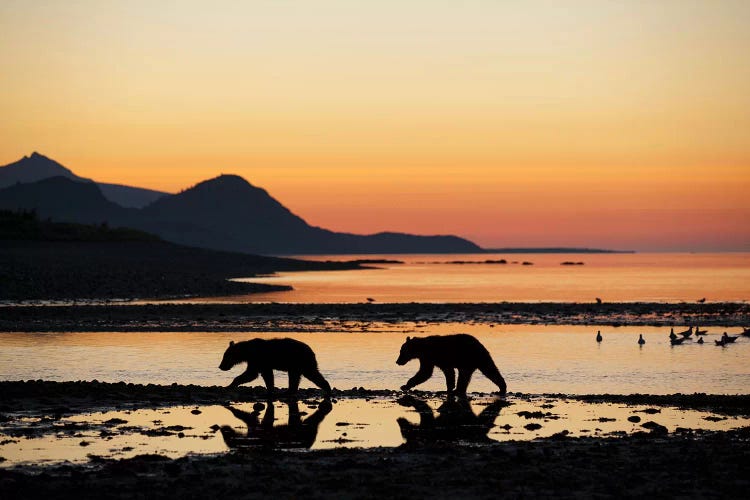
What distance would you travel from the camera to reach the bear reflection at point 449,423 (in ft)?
51.4

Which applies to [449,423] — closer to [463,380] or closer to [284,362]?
[463,380]

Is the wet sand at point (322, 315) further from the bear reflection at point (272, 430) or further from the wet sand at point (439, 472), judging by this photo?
the wet sand at point (439, 472)

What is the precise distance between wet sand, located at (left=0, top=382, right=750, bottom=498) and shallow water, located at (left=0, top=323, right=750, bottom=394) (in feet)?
23.4

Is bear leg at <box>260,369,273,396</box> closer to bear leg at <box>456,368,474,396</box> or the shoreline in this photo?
the shoreline

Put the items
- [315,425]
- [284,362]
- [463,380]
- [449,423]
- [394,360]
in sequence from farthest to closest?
1. [394,360]
2. [463,380]
3. [284,362]
4. [449,423]
5. [315,425]

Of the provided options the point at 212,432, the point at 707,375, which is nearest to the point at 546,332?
the point at 707,375

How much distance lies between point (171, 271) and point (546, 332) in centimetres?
4141

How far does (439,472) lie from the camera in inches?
505

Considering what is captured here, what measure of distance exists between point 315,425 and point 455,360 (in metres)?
5.31

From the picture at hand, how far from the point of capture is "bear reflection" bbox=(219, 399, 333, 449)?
1502 cm

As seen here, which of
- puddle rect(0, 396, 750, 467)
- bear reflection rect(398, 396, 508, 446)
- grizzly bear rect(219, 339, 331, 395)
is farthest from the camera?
grizzly bear rect(219, 339, 331, 395)

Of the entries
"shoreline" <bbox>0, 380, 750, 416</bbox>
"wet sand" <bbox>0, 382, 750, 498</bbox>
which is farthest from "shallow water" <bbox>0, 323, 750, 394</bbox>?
"wet sand" <bbox>0, 382, 750, 498</bbox>

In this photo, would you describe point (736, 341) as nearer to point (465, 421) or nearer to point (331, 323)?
point (331, 323)

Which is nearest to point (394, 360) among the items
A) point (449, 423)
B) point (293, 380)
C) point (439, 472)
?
point (293, 380)
